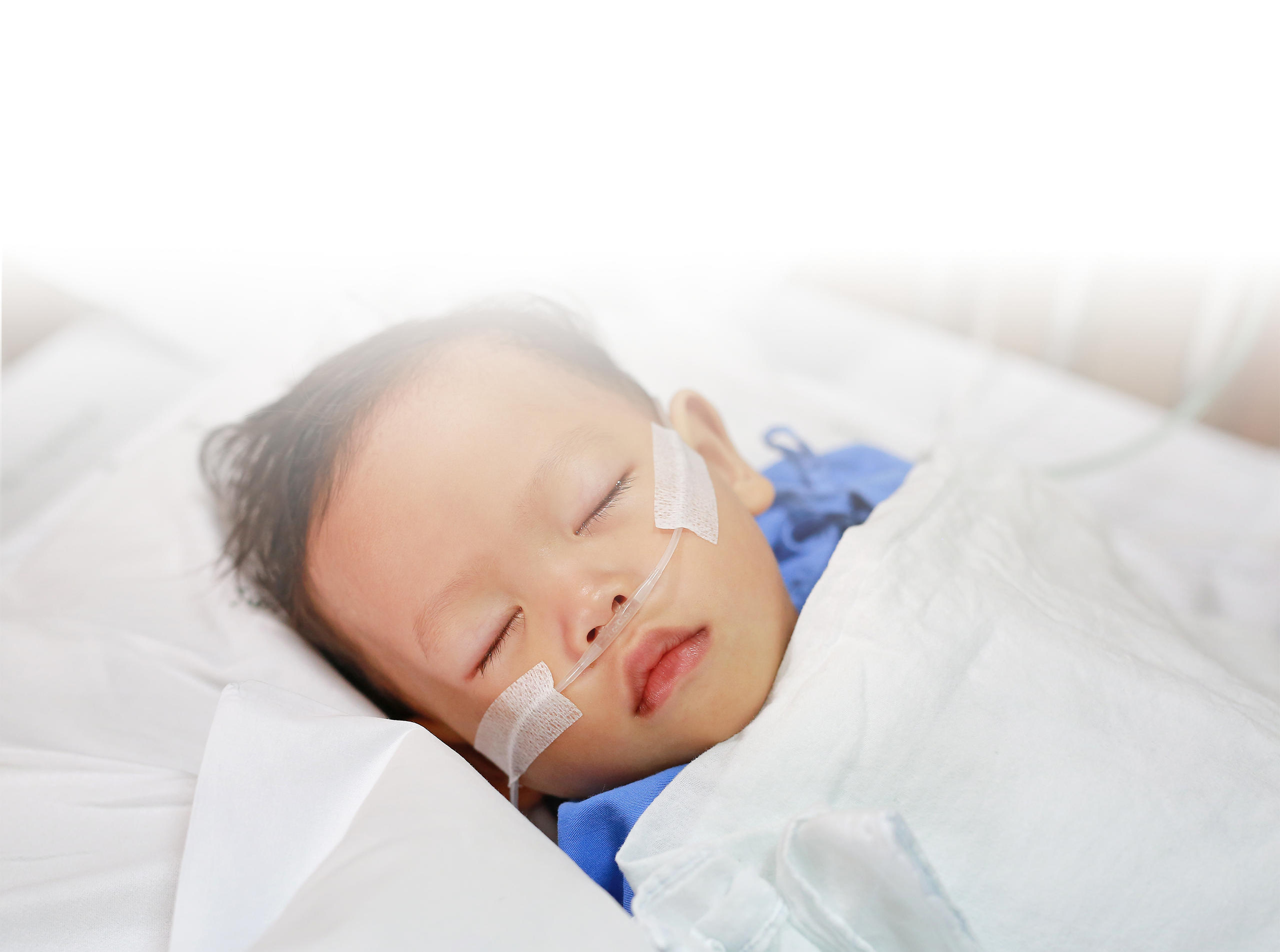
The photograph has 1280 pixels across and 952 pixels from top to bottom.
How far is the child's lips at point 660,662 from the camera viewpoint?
823 millimetres

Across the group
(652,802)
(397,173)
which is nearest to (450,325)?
(397,173)

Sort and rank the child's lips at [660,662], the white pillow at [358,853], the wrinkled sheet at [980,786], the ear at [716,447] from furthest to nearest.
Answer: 1. the ear at [716,447]
2. the child's lips at [660,662]
3. the wrinkled sheet at [980,786]
4. the white pillow at [358,853]

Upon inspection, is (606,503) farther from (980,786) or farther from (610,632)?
(980,786)

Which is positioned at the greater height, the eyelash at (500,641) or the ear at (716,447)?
the ear at (716,447)

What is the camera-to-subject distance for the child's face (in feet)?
2.72

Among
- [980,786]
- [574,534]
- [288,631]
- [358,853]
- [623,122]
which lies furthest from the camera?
[623,122]

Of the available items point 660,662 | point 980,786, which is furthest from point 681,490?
point 980,786

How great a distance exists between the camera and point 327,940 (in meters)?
0.53

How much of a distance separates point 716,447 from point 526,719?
44 cm

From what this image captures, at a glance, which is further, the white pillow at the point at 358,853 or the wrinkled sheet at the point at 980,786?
the wrinkled sheet at the point at 980,786

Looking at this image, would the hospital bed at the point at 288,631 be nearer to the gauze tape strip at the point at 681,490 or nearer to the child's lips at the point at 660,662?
the child's lips at the point at 660,662

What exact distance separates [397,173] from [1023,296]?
1.22 m

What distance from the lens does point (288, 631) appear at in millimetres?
1062

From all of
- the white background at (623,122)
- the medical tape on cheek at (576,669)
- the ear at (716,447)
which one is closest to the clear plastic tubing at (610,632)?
the medical tape on cheek at (576,669)
